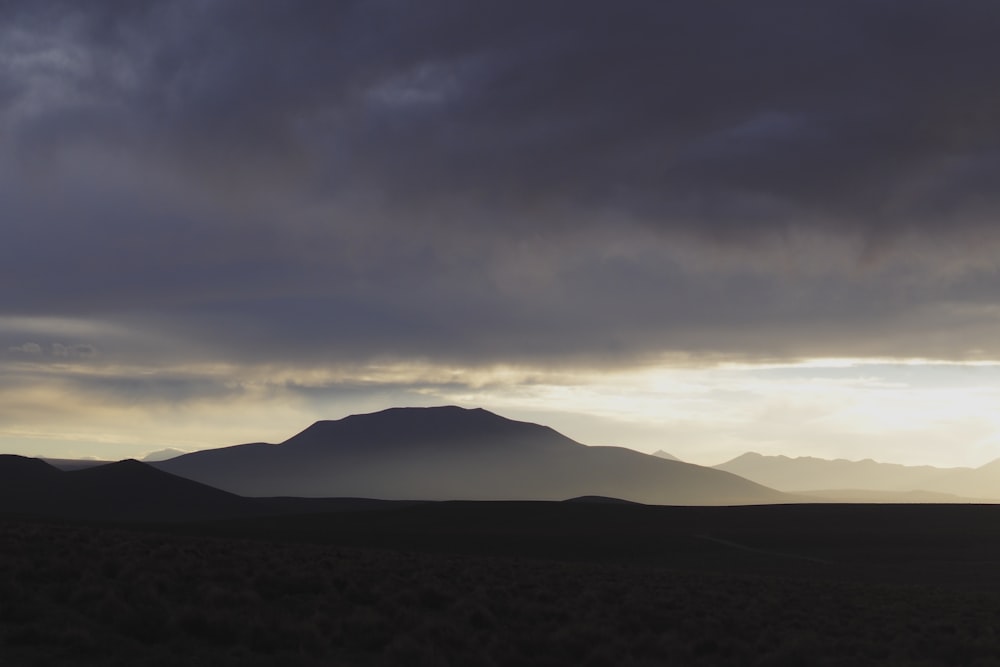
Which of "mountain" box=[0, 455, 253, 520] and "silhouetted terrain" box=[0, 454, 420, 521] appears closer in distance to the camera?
"silhouetted terrain" box=[0, 454, 420, 521]

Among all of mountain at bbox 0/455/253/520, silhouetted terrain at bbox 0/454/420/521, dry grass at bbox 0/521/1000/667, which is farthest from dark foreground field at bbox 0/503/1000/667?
mountain at bbox 0/455/253/520

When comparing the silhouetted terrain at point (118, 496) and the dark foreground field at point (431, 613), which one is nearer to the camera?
the dark foreground field at point (431, 613)

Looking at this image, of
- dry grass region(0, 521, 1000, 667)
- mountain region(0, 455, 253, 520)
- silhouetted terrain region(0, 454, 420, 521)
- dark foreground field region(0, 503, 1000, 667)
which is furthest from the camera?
mountain region(0, 455, 253, 520)

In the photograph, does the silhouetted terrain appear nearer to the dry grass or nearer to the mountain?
the mountain

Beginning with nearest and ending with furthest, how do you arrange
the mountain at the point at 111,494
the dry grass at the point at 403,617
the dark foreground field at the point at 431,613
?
the dry grass at the point at 403,617
the dark foreground field at the point at 431,613
the mountain at the point at 111,494

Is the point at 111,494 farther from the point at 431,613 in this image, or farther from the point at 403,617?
the point at 403,617

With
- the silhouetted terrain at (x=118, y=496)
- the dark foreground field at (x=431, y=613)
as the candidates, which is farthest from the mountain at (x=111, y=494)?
the dark foreground field at (x=431, y=613)

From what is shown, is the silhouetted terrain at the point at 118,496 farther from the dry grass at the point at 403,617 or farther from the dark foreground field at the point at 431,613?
the dry grass at the point at 403,617

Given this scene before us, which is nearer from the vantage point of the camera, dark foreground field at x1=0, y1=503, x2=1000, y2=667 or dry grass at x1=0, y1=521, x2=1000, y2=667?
dry grass at x1=0, y1=521, x2=1000, y2=667

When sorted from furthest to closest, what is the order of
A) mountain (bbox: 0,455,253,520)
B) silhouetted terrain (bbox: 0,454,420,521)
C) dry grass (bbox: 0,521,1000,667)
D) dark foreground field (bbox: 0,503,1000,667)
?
mountain (bbox: 0,455,253,520) → silhouetted terrain (bbox: 0,454,420,521) → dark foreground field (bbox: 0,503,1000,667) → dry grass (bbox: 0,521,1000,667)

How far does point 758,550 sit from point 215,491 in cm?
12466

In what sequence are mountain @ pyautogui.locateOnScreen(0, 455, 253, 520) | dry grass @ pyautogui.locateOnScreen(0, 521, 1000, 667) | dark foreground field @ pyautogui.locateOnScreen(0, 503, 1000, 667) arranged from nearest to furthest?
dry grass @ pyautogui.locateOnScreen(0, 521, 1000, 667) → dark foreground field @ pyautogui.locateOnScreen(0, 503, 1000, 667) → mountain @ pyautogui.locateOnScreen(0, 455, 253, 520)

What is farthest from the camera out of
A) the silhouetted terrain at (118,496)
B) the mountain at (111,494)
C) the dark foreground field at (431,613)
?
the mountain at (111,494)

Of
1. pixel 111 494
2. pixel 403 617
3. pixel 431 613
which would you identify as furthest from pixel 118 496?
pixel 403 617
